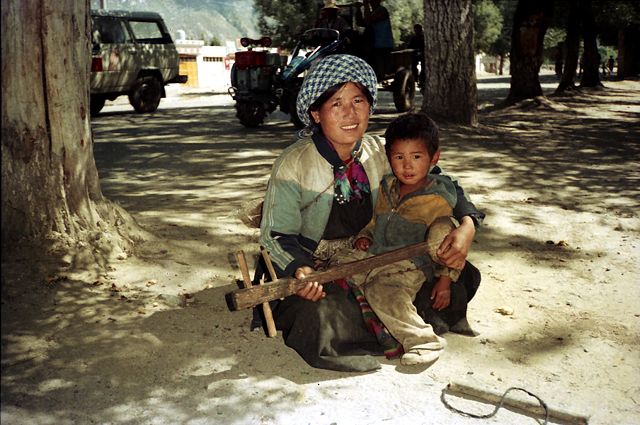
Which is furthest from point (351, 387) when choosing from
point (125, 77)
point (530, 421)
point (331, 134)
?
point (125, 77)

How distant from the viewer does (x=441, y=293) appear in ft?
10.9

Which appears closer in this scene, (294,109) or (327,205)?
(327,205)

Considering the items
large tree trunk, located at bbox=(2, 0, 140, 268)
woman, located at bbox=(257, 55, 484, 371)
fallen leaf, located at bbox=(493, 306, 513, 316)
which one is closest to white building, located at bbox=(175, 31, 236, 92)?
large tree trunk, located at bbox=(2, 0, 140, 268)

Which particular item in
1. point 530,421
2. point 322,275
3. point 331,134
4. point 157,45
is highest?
point 157,45

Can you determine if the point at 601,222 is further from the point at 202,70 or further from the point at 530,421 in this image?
the point at 202,70

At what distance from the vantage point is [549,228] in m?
5.32

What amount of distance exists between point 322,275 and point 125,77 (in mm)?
13476

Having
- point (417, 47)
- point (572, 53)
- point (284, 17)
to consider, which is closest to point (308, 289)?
point (417, 47)

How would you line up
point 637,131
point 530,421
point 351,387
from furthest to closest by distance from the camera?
1. point 637,131
2. point 351,387
3. point 530,421

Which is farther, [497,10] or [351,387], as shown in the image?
[497,10]

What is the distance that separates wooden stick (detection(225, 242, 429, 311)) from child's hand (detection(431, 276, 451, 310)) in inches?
8.7

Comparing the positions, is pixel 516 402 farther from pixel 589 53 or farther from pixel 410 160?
pixel 589 53

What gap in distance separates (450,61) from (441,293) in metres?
7.65

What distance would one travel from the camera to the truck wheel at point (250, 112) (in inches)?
460
